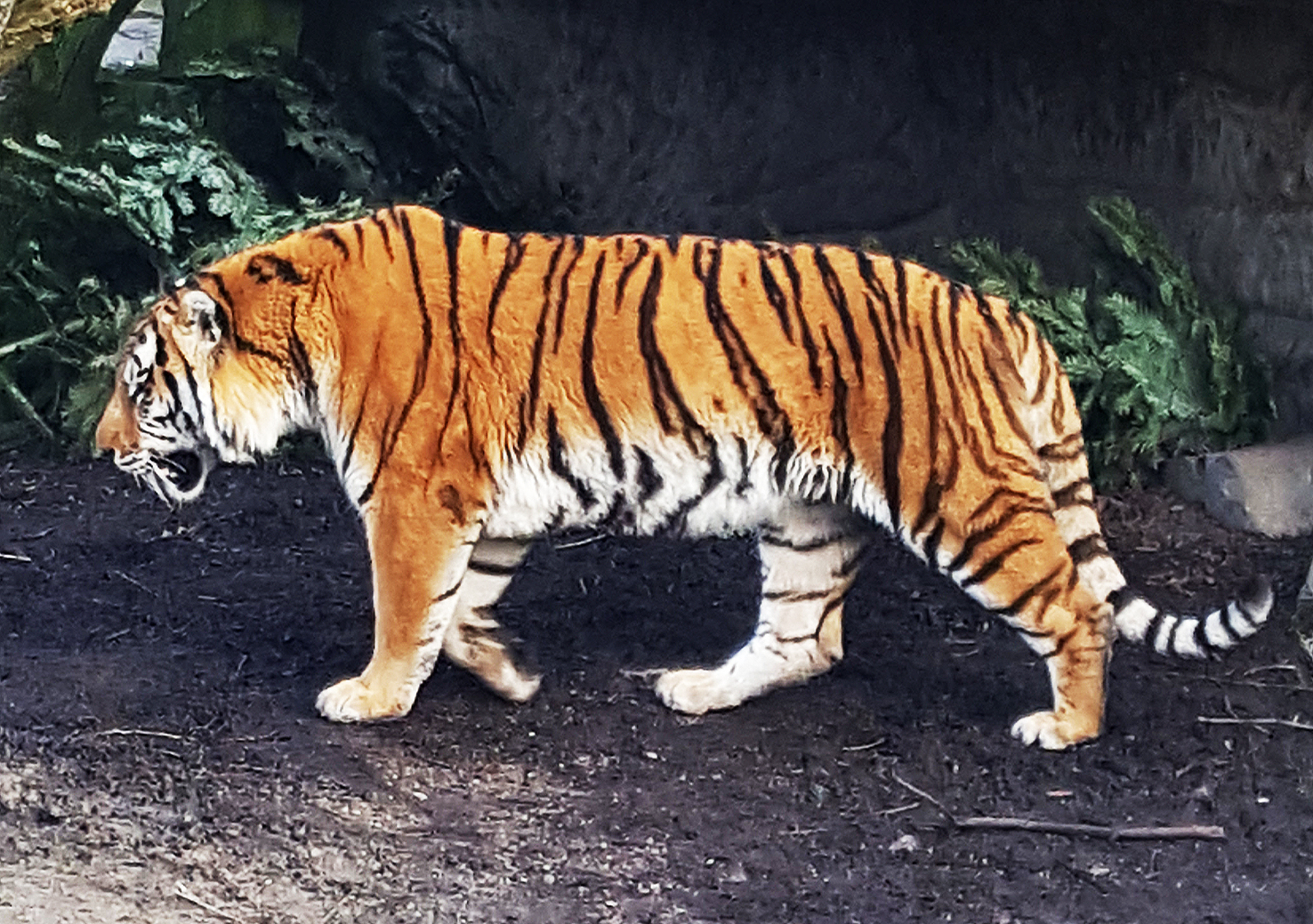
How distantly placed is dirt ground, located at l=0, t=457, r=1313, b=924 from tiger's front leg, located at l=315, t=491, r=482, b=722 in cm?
10

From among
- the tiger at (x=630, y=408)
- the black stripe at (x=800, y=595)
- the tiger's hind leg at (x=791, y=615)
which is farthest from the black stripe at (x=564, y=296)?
the black stripe at (x=800, y=595)

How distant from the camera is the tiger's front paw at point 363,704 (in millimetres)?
4828

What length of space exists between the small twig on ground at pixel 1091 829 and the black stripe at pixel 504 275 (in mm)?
1667

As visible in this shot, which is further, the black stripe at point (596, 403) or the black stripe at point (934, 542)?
the black stripe at point (596, 403)

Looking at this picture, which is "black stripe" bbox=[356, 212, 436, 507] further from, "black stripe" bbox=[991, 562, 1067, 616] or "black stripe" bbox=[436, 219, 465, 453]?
"black stripe" bbox=[991, 562, 1067, 616]

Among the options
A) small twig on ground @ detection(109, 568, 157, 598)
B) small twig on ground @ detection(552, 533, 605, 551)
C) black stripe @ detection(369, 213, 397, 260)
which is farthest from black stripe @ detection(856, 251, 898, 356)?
small twig on ground @ detection(109, 568, 157, 598)

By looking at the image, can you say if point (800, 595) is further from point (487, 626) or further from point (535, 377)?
point (535, 377)

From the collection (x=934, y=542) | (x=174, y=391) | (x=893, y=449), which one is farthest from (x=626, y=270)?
(x=174, y=391)

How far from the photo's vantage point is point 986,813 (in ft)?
14.5

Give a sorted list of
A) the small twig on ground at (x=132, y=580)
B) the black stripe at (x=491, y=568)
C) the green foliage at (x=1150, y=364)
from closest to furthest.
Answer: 1. the black stripe at (x=491, y=568)
2. the small twig on ground at (x=132, y=580)
3. the green foliage at (x=1150, y=364)

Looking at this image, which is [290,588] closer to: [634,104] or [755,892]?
[755,892]

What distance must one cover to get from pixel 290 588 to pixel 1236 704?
297 cm

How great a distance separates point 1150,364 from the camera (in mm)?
6789

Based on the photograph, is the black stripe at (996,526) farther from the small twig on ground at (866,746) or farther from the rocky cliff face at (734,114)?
the rocky cliff face at (734,114)
